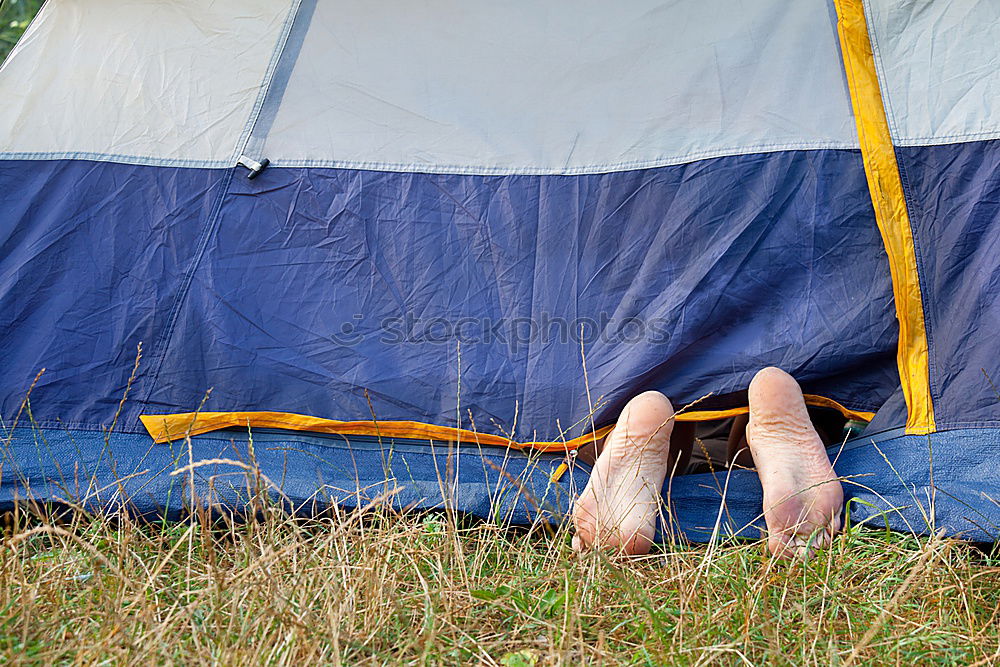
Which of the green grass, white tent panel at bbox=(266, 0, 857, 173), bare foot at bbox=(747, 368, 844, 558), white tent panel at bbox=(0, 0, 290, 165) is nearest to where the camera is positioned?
bare foot at bbox=(747, 368, 844, 558)

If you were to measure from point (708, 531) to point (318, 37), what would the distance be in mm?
1325

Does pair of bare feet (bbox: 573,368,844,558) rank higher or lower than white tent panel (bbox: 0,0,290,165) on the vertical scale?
lower

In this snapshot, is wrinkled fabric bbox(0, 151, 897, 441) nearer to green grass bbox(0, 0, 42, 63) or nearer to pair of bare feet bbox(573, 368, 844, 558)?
pair of bare feet bbox(573, 368, 844, 558)

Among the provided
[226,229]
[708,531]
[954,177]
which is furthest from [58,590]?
[954,177]

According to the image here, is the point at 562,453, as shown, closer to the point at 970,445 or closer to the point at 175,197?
the point at 970,445

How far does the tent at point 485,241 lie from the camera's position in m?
1.67

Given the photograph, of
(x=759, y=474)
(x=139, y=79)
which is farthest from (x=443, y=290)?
(x=139, y=79)

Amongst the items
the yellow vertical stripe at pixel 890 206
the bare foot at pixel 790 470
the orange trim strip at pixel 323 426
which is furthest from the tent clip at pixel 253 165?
the yellow vertical stripe at pixel 890 206

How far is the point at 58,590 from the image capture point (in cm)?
122

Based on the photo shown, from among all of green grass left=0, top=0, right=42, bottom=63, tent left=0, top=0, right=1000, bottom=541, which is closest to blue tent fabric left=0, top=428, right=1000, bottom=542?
tent left=0, top=0, right=1000, bottom=541

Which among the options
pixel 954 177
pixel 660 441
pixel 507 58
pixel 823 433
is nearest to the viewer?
pixel 660 441

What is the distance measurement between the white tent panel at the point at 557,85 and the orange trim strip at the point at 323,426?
1.75ft

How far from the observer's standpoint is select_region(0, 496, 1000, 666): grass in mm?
1104

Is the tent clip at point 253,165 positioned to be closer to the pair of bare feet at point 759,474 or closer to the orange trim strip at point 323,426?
the orange trim strip at point 323,426
